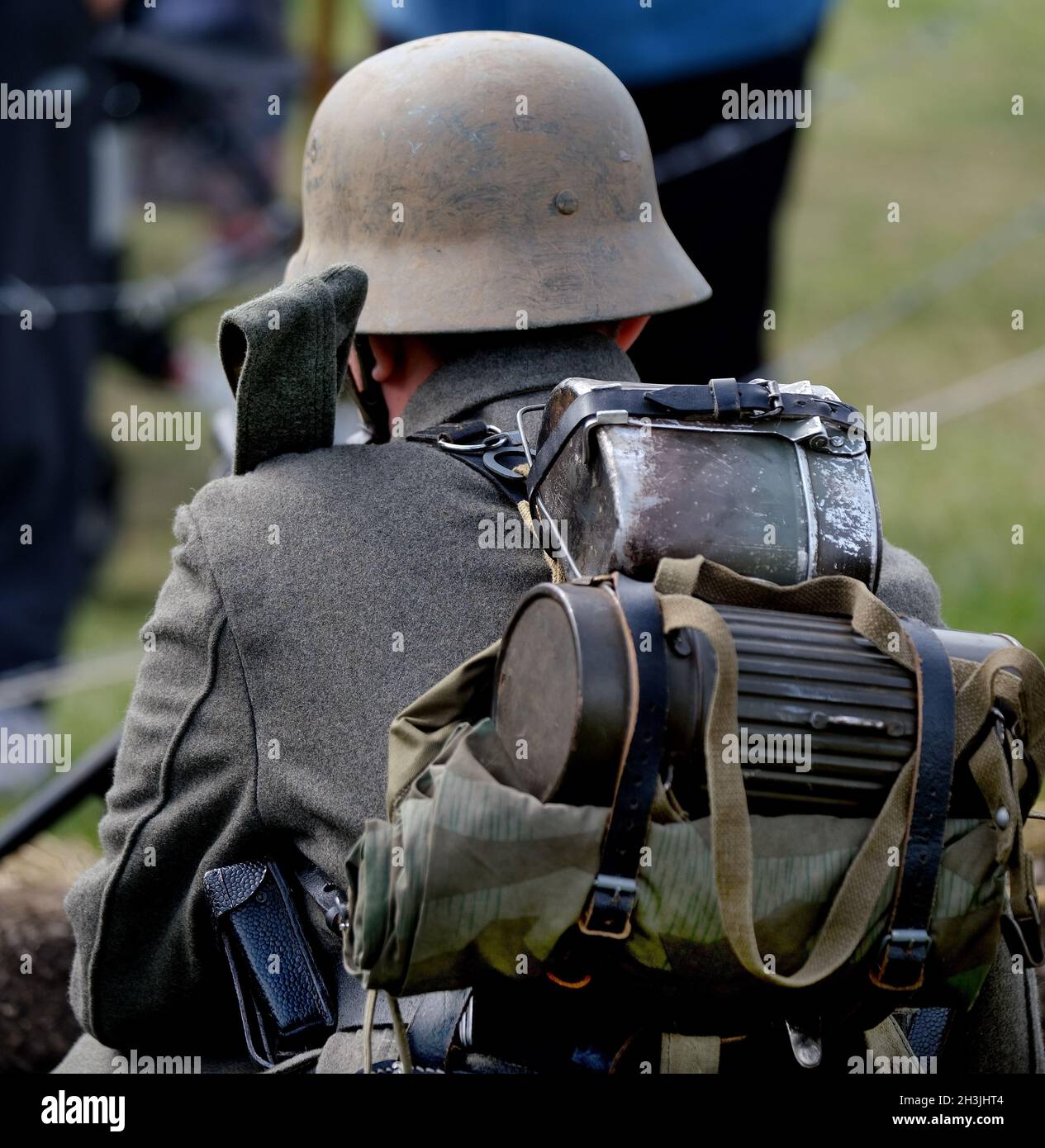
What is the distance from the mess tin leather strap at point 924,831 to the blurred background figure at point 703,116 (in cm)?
406

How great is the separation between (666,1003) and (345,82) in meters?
1.68

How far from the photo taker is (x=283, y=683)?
2.35m

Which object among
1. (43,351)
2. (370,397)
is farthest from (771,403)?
(43,351)

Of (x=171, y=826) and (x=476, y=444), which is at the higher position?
(x=476, y=444)

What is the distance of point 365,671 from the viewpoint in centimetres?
234

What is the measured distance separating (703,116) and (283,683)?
4109mm

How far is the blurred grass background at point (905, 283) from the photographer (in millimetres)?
7027

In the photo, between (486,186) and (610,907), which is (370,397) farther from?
(610,907)

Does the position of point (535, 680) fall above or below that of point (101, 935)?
above

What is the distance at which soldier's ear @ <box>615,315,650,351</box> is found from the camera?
2.92m

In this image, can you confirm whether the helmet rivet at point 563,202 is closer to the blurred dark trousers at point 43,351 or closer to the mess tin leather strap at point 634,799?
the mess tin leather strap at point 634,799

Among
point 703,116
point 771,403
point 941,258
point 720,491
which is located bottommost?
point 720,491

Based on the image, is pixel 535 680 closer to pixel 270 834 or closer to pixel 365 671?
pixel 365 671
